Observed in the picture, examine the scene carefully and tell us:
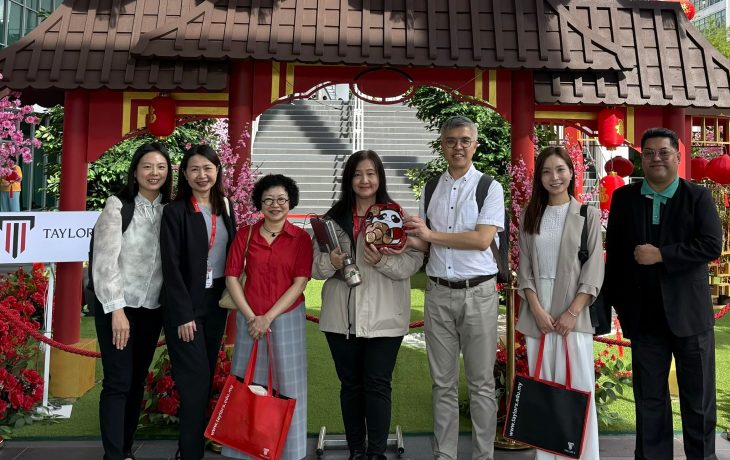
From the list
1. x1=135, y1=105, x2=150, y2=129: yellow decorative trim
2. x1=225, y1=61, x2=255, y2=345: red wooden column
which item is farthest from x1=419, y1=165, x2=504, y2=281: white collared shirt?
x1=135, y1=105, x2=150, y2=129: yellow decorative trim

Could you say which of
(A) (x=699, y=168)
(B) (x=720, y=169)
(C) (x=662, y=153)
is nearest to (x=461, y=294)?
(C) (x=662, y=153)

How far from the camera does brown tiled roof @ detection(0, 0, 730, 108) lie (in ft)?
14.7

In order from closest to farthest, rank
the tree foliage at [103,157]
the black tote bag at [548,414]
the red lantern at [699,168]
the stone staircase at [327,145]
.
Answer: the black tote bag at [548,414] → the red lantern at [699,168] → the tree foliage at [103,157] → the stone staircase at [327,145]

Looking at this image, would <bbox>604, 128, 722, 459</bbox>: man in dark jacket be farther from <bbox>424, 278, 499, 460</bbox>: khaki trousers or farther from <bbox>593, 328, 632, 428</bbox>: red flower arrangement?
<bbox>593, 328, 632, 428</bbox>: red flower arrangement

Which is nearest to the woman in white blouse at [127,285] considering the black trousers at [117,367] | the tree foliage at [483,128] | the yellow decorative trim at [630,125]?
the black trousers at [117,367]

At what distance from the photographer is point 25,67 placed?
456cm

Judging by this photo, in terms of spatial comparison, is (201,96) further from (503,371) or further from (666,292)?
(666,292)

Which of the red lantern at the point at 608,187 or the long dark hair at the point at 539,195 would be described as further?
the red lantern at the point at 608,187

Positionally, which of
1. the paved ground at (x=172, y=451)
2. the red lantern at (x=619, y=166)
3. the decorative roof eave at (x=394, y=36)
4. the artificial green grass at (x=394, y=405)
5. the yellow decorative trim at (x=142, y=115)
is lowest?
the paved ground at (x=172, y=451)

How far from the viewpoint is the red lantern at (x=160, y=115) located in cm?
482

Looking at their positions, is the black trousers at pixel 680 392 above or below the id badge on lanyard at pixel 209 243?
below

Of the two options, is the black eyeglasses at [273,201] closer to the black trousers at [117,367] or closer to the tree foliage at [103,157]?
the black trousers at [117,367]

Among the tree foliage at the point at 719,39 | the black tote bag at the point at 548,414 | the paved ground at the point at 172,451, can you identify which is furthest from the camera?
the tree foliage at the point at 719,39

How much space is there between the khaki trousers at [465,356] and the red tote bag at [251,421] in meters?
0.80
